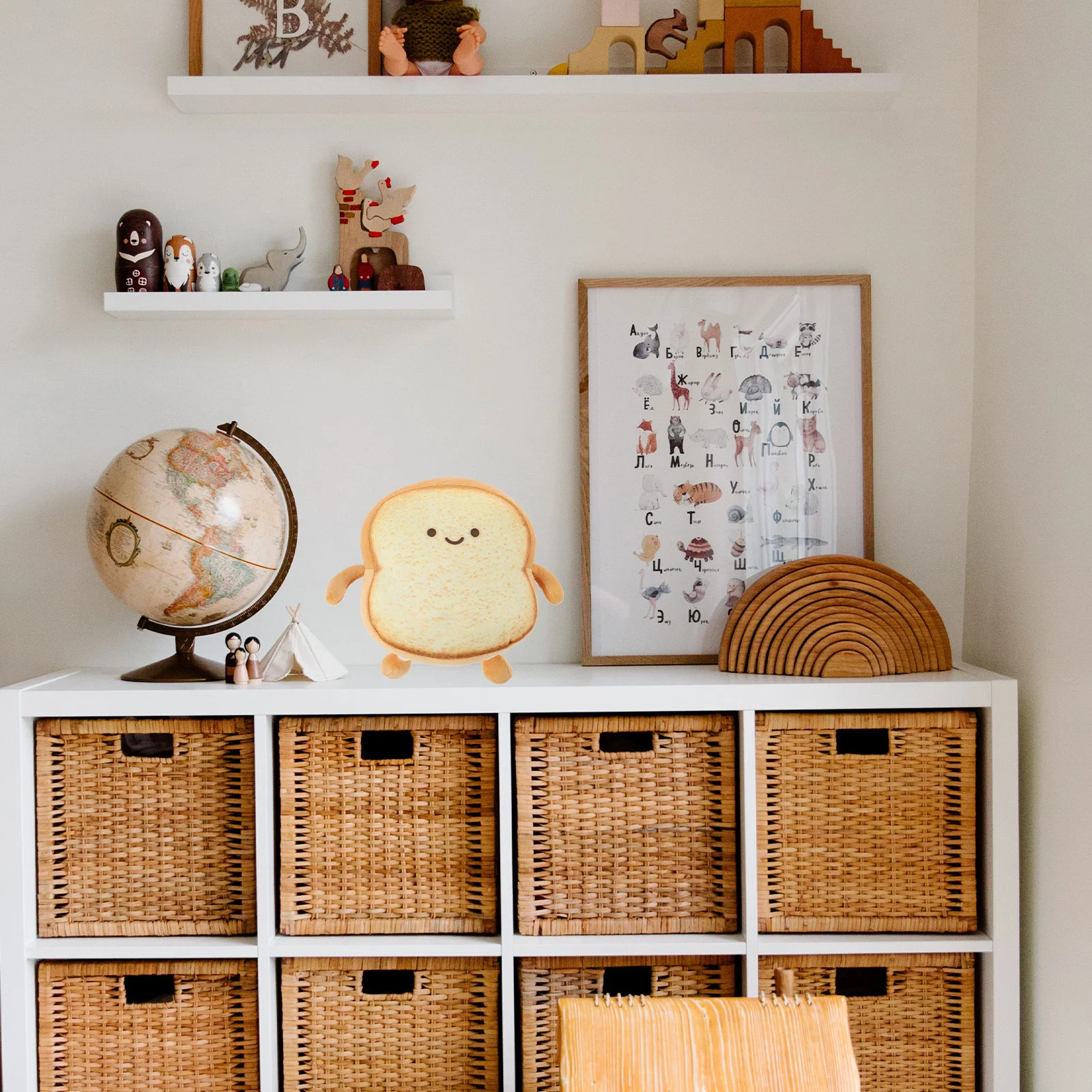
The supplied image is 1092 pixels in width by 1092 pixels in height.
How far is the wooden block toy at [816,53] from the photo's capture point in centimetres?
171

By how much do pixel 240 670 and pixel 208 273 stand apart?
69 cm

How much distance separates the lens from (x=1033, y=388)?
1.53 m

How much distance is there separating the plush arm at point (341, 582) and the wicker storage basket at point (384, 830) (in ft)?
0.63

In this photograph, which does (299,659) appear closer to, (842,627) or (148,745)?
(148,745)

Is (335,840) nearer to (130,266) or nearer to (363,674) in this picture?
(363,674)

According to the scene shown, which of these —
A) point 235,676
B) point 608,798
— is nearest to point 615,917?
point 608,798

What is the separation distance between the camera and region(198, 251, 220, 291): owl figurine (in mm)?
1686

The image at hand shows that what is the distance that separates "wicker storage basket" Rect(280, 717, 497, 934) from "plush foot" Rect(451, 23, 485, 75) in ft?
3.63

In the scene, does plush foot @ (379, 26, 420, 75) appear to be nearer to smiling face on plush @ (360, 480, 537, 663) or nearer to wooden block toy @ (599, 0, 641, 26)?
wooden block toy @ (599, 0, 641, 26)

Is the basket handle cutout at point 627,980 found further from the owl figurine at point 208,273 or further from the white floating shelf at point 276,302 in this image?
the owl figurine at point 208,273

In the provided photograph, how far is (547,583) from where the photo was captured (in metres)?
1.45

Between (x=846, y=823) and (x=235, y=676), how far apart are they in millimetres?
960

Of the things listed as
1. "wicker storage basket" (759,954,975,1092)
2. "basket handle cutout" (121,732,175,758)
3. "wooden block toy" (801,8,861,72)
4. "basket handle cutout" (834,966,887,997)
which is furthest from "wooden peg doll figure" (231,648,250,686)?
"wooden block toy" (801,8,861,72)

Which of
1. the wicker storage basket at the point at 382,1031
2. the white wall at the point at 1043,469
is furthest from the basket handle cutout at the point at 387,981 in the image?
the white wall at the point at 1043,469
